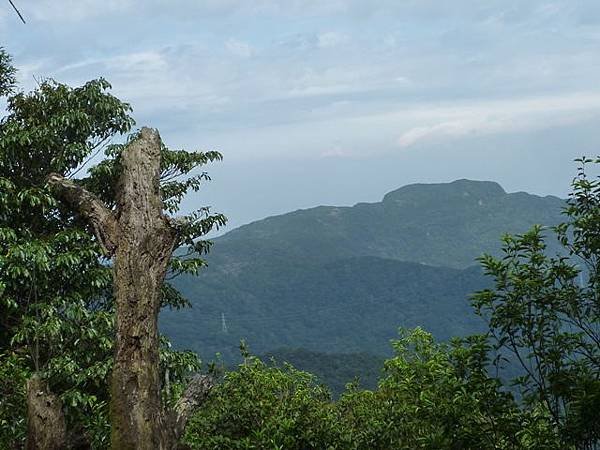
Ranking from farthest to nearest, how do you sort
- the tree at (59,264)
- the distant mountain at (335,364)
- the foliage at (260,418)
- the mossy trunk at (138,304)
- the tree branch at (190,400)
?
the distant mountain at (335,364) → the tree at (59,264) → the foliage at (260,418) → the tree branch at (190,400) → the mossy trunk at (138,304)

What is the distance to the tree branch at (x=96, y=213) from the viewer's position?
4969mm

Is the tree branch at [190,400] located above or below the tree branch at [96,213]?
below

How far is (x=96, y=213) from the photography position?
508cm

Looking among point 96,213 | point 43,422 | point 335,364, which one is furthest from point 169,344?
point 335,364

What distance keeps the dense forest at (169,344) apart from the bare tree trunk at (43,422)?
0.01 meters

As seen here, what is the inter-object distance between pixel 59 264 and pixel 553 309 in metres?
6.91

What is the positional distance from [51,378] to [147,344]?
20.1 feet

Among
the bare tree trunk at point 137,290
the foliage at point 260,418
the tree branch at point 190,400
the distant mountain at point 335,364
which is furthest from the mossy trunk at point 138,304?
the distant mountain at point 335,364

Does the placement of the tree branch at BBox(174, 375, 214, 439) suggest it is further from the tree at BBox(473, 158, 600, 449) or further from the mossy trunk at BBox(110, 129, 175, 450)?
the tree at BBox(473, 158, 600, 449)

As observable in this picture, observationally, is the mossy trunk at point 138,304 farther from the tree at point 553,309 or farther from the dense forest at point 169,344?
the tree at point 553,309

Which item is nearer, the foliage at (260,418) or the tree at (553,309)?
the tree at (553,309)

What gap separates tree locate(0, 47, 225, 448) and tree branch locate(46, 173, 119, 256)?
146 inches

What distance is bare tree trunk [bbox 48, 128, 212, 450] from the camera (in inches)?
182

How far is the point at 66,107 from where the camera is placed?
12703mm
